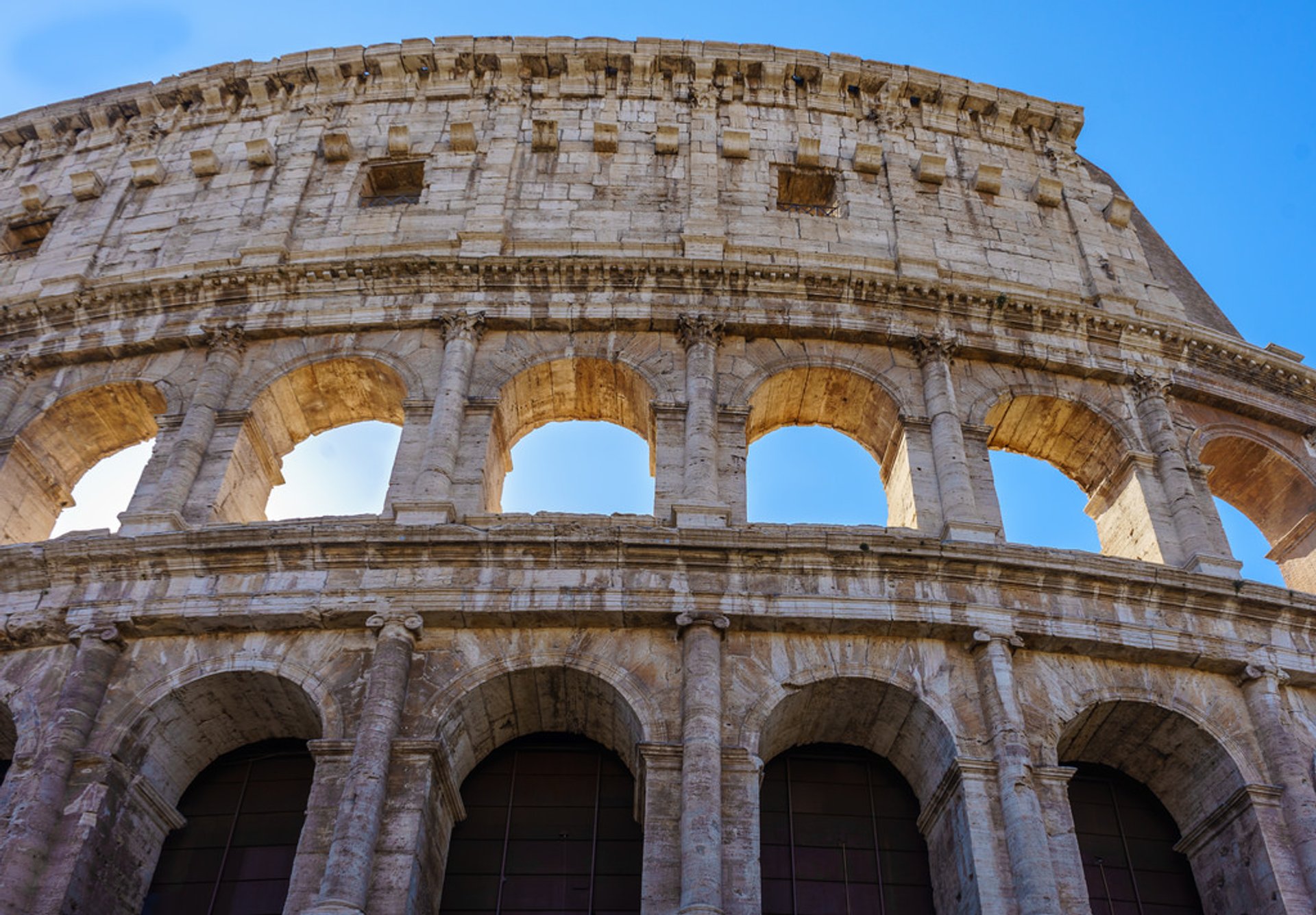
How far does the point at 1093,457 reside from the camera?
50.6ft

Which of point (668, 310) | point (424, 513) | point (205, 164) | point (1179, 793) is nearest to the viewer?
point (1179, 793)

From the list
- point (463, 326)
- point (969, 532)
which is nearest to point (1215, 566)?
point (969, 532)

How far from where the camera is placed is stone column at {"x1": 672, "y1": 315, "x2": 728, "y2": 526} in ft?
42.1

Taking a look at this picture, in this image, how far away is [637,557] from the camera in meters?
12.0

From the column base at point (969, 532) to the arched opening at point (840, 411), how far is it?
1.36 m

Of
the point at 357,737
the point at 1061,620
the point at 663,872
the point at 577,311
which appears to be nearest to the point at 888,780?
the point at 1061,620

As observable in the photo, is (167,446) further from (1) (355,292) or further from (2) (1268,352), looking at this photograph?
(2) (1268,352)

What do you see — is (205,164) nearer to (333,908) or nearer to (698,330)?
(698,330)

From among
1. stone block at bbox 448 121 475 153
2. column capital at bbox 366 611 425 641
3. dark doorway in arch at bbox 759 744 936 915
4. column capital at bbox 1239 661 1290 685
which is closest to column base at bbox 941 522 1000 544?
dark doorway in arch at bbox 759 744 936 915

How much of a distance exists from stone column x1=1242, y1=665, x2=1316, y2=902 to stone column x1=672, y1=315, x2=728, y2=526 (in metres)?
5.43

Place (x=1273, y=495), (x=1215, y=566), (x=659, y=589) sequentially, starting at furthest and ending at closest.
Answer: (x=1273, y=495), (x=1215, y=566), (x=659, y=589)

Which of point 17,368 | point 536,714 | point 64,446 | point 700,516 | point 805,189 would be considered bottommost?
point 536,714

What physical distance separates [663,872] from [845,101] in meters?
13.2

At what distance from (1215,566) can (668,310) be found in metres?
6.83
